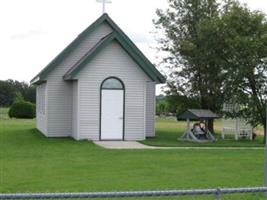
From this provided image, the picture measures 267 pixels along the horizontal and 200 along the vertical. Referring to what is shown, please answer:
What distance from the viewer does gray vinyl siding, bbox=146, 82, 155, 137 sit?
97.7 feet

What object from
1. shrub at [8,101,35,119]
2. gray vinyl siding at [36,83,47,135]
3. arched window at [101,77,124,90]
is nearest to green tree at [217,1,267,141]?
arched window at [101,77,124,90]

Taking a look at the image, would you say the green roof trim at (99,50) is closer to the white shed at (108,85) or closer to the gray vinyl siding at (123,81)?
the white shed at (108,85)

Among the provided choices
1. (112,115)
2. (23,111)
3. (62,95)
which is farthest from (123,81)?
(23,111)

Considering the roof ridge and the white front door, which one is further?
the white front door

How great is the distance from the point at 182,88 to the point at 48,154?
16831mm

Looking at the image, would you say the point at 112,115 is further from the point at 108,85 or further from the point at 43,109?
the point at 43,109

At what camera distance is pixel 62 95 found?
2797 centimetres

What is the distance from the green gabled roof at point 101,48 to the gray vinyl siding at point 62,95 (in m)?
0.28

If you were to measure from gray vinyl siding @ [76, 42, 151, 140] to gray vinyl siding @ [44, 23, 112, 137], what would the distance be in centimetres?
209

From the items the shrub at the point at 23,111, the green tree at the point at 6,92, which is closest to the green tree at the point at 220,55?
the shrub at the point at 23,111

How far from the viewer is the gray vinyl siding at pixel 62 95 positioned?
27.9 metres

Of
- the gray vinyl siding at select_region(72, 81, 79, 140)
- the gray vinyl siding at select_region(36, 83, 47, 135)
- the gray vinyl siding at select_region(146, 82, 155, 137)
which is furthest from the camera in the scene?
the gray vinyl siding at select_region(146, 82, 155, 137)

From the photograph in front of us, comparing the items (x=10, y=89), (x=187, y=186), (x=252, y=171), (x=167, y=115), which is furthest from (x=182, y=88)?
(x=10, y=89)

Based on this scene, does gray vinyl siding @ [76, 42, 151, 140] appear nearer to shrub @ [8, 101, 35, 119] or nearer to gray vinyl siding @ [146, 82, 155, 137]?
gray vinyl siding @ [146, 82, 155, 137]
